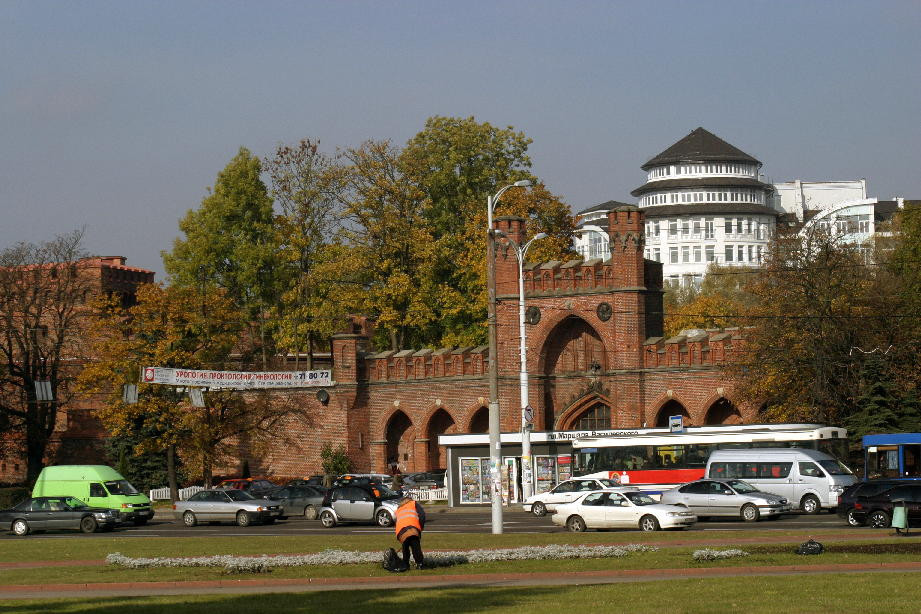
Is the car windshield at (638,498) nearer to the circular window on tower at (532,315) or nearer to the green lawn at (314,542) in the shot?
the green lawn at (314,542)

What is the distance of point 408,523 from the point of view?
22.6 m

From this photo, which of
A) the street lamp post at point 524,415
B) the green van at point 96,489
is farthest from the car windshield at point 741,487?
the green van at point 96,489

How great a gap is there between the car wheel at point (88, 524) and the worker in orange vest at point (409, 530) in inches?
848

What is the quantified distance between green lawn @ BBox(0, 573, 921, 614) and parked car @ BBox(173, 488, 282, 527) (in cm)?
2299

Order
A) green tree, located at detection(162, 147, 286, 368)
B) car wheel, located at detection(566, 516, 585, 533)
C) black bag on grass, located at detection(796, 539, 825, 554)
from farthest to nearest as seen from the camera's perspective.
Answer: green tree, located at detection(162, 147, 286, 368) < car wheel, located at detection(566, 516, 585, 533) < black bag on grass, located at detection(796, 539, 825, 554)

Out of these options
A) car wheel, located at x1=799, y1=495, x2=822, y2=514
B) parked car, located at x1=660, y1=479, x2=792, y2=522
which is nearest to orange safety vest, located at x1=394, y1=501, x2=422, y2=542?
parked car, located at x1=660, y1=479, x2=792, y2=522

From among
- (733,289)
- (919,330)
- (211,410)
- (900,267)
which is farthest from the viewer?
(733,289)

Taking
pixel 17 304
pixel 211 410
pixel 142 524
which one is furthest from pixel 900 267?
pixel 17 304

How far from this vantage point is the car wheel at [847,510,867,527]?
107 ft

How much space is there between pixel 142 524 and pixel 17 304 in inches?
823

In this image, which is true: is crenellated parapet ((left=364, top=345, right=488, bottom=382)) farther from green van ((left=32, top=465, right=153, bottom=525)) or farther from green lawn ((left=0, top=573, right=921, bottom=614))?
green lawn ((left=0, top=573, right=921, bottom=614))

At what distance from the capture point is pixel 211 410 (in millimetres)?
58656

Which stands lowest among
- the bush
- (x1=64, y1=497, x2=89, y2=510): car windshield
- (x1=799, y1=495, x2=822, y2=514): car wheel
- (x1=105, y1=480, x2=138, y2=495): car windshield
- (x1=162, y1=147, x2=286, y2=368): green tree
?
the bush

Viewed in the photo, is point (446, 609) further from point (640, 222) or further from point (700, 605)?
point (640, 222)
